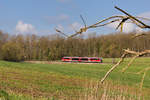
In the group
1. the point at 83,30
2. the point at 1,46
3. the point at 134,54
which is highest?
the point at 1,46

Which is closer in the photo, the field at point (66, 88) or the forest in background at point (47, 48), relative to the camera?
the field at point (66, 88)

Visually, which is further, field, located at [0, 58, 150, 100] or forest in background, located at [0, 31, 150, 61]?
forest in background, located at [0, 31, 150, 61]

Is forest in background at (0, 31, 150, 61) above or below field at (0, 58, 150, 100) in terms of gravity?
above

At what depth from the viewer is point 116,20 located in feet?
3.12

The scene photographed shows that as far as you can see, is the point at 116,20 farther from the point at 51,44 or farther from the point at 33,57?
the point at 33,57

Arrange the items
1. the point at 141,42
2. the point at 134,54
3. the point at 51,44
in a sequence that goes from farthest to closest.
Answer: the point at 51,44
the point at 141,42
the point at 134,54

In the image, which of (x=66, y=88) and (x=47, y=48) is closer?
(x=66, y=88)

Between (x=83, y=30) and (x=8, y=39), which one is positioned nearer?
(x=83, y=30)

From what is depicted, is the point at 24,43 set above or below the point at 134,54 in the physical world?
above

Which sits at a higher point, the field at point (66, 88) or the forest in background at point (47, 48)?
the forest in background at point (47, 48)

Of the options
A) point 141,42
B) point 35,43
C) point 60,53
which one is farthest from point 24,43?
point 141,42

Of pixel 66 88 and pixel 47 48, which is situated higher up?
pixel 47 48

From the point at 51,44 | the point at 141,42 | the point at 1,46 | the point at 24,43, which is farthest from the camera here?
the point at 24,43

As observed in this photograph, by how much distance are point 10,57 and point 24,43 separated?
13.6 m
